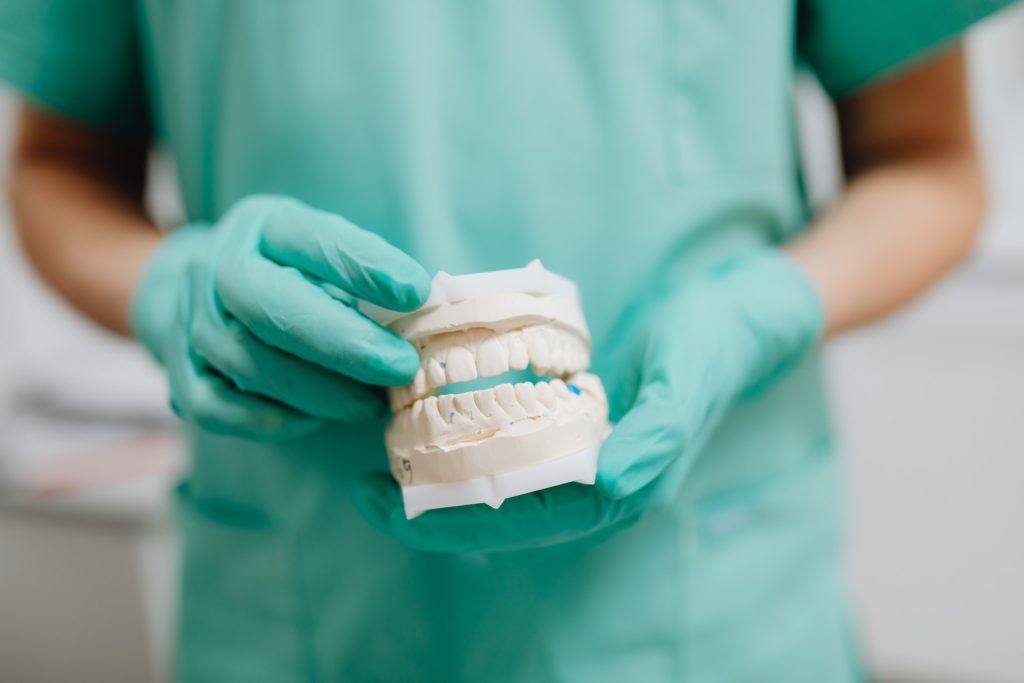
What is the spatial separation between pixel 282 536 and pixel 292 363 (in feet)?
0.53

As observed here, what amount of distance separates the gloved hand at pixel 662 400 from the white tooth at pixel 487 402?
0.06 m

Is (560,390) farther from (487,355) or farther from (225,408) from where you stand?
(225,408)

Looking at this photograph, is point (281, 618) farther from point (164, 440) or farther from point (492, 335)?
point (164, 440)

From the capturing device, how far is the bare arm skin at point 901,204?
65 centimetres

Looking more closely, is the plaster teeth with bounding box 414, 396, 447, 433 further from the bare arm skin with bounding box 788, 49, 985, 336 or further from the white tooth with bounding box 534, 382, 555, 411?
the bare arm skin with bounding box 788, 49, 985, 336

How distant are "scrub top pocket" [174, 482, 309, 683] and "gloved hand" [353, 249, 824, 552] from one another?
14cm

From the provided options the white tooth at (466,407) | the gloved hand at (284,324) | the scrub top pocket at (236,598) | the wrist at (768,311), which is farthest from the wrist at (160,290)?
the wrist at (768,311)

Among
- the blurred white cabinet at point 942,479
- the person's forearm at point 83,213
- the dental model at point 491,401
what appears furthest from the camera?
the blurred white cabinet at point 942,479

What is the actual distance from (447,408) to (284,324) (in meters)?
0.10

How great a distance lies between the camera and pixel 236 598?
66cm

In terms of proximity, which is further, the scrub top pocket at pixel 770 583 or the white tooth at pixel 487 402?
the scrub top pocket at pixel 770 583

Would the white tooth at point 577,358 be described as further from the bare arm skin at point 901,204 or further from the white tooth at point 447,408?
the bare arm skin at point 901,204

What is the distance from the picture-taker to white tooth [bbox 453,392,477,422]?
0.47 metres

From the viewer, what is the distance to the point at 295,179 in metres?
0.58
